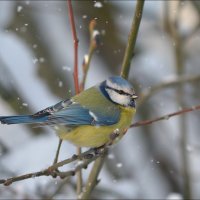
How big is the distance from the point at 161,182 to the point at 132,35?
2.26 meters

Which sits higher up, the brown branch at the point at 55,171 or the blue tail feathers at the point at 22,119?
the blue tail feathers at the point at 22,119

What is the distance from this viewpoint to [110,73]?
4012 millimetres

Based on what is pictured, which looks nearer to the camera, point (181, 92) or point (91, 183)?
point (91, 183)

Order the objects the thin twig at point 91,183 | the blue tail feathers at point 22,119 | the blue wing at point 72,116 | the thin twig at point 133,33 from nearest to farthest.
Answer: the blue tail feathers at point 22,119, the blue wing at point 72,116, the thin twig at point 133,33, the thin twig at point 91,183

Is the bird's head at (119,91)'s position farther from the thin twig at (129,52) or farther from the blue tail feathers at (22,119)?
the blue tail feathers at (22,119)

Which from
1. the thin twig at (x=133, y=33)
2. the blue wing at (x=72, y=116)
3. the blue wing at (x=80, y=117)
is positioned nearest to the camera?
the blue wing at (x=72, y=116)

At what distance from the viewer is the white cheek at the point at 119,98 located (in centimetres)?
199

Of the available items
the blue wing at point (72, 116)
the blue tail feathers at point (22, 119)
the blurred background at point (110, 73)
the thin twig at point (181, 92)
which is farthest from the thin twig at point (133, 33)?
the thin twig at point (181, 92)

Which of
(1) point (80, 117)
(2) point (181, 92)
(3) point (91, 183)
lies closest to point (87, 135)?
(1) point (80, 117)

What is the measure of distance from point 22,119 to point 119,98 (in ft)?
1.69

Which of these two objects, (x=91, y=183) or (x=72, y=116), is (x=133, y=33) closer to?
(x=72, y=116)

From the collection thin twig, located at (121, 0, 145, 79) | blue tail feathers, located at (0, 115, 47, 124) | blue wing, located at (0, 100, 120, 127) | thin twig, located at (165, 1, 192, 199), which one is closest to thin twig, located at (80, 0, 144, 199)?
thin twig, located at (121, 0, 145, 79)

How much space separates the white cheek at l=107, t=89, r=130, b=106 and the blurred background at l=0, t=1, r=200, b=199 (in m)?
0.83

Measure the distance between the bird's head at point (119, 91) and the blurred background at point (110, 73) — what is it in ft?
2.73
